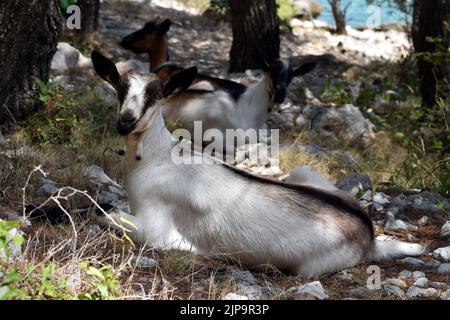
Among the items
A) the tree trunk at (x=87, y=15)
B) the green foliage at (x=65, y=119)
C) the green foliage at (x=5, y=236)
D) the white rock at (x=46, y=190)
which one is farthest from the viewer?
the tree trunk at (x=87, y=15)

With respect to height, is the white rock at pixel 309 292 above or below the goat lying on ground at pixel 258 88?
below

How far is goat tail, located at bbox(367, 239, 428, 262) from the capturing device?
5.92 metres

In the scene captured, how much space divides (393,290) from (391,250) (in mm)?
828

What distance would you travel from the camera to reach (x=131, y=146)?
19.2ft

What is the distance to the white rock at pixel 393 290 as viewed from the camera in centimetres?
509

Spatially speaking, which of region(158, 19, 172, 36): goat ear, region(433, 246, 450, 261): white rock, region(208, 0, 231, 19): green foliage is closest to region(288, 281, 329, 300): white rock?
region(433, 246, 450, 261): white rock

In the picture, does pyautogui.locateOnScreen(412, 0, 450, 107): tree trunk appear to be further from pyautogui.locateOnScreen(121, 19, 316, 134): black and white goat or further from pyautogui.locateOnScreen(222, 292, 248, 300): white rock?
pyautogui.locateOnScreen(222, 292, 248, 300): white rock

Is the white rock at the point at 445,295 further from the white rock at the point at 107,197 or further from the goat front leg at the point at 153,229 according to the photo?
the white rock at the point at 107,197

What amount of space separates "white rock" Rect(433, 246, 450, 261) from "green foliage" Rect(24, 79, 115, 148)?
3392 mm

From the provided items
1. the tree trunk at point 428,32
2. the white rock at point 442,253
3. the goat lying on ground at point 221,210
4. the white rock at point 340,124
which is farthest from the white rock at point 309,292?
the tree trunk at point 428,32

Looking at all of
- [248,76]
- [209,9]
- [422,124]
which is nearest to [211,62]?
[248,76]

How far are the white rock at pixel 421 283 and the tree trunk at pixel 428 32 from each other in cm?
530

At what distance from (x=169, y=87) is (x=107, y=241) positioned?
1.15 meters
